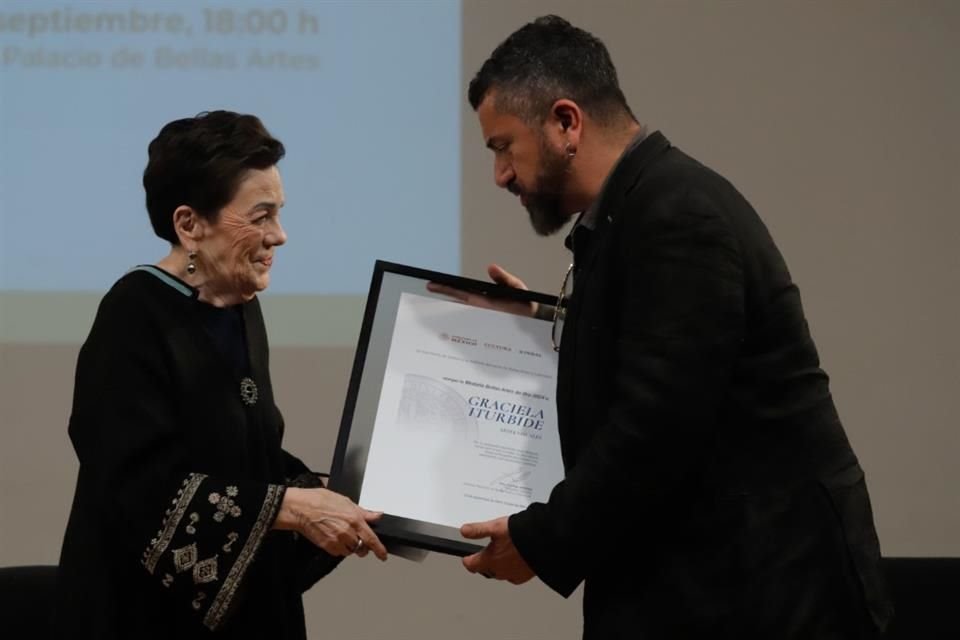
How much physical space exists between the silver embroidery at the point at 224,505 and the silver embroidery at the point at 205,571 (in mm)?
75

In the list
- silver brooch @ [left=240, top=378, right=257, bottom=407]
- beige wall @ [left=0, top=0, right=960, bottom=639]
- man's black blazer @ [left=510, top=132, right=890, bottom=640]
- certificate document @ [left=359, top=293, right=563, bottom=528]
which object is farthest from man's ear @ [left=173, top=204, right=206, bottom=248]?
beige wall @ [left=0, top=0, right=960, bottom=639]

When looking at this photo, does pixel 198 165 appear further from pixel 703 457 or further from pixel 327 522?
pixel 703 457

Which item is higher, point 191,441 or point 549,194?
point 549,194

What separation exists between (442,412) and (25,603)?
1244mm

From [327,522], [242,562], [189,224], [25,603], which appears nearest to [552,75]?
[189,224]

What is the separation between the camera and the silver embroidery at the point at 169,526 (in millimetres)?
2135

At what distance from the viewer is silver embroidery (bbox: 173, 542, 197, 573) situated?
2137mm

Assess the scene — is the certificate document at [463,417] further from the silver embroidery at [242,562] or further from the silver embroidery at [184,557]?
the silver embroidery at [184,557]

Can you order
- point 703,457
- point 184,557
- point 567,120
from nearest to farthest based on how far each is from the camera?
point 703,457
point 567,120
point 184,557

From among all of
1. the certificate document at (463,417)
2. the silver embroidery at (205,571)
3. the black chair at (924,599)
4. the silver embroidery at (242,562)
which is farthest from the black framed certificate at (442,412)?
the black chair at (924,599)

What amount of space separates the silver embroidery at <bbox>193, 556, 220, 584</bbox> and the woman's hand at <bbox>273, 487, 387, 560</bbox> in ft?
0.41

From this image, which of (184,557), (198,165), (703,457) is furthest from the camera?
(198,165)

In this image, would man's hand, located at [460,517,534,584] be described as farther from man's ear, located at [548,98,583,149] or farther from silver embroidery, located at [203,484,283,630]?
man's ear, located at [548,98,583,149]

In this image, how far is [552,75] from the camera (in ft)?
6.45
